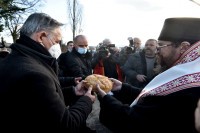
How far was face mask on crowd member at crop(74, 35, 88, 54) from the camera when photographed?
5129 mm

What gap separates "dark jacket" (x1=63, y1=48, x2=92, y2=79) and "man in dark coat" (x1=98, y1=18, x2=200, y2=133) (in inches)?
93.4

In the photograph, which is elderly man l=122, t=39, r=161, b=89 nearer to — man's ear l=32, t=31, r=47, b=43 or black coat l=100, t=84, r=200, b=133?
black coat l=100, t=84, r=200, b=133

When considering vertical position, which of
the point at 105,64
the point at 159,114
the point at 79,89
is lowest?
the point at 105,64

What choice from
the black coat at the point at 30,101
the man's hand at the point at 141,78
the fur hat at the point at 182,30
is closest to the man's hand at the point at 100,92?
the black coat at the point at 30,101

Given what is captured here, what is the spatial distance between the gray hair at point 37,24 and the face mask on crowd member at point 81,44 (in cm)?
279

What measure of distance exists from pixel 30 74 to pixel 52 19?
633mm

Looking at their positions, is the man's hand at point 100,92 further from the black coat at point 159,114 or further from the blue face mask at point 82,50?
the blue face mask at point 82,50

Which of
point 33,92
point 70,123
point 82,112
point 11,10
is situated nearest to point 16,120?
point 33,92

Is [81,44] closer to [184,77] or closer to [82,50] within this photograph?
[82,50]

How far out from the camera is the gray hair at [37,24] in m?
2.24

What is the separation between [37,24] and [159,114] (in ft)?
3.88

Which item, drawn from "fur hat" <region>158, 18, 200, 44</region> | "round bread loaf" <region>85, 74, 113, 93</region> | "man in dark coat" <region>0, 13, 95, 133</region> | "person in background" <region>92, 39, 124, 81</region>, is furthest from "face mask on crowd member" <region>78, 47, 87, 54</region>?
"man in dark coat" <region>0, 13, 95, 133</region>

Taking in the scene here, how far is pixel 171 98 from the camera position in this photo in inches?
74.5

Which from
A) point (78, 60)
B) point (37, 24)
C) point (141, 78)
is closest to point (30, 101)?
point (37, 24)
